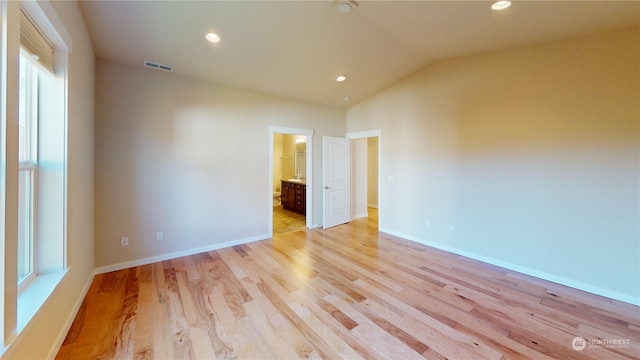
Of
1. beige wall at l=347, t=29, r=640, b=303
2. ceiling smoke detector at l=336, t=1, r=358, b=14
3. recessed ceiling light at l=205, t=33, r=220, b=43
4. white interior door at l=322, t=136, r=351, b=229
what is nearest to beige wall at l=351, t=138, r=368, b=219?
white interior door at l=322, t=136, r=351, b=229

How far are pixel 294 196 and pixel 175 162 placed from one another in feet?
11.4

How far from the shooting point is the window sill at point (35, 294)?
4.54ft

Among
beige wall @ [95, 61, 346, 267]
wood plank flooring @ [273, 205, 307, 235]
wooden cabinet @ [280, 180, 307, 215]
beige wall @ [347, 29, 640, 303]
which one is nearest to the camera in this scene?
beige wall @ [347, 29, 640, 303]

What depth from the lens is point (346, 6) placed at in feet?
8.10

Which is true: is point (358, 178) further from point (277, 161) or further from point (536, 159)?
point (536, 159)

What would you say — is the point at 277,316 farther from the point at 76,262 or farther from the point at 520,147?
the point at 520,147

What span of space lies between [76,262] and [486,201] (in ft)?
15.9

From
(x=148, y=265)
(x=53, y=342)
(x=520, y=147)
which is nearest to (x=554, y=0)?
(x=520, y=147)

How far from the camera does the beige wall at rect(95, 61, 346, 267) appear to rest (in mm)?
3068

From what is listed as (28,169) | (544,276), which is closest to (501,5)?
(544,276)

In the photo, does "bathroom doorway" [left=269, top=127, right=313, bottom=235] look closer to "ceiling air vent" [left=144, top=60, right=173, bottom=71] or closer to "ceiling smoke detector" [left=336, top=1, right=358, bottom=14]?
"ceiling air vent" [left=144, top=60, right=173, bottom=71]

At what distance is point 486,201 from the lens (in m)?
3.53

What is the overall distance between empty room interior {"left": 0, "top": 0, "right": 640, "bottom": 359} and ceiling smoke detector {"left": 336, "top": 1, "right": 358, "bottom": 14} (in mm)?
27

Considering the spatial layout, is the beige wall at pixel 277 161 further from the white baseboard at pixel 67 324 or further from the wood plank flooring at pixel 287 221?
the white baseboard at pixel 67 324
